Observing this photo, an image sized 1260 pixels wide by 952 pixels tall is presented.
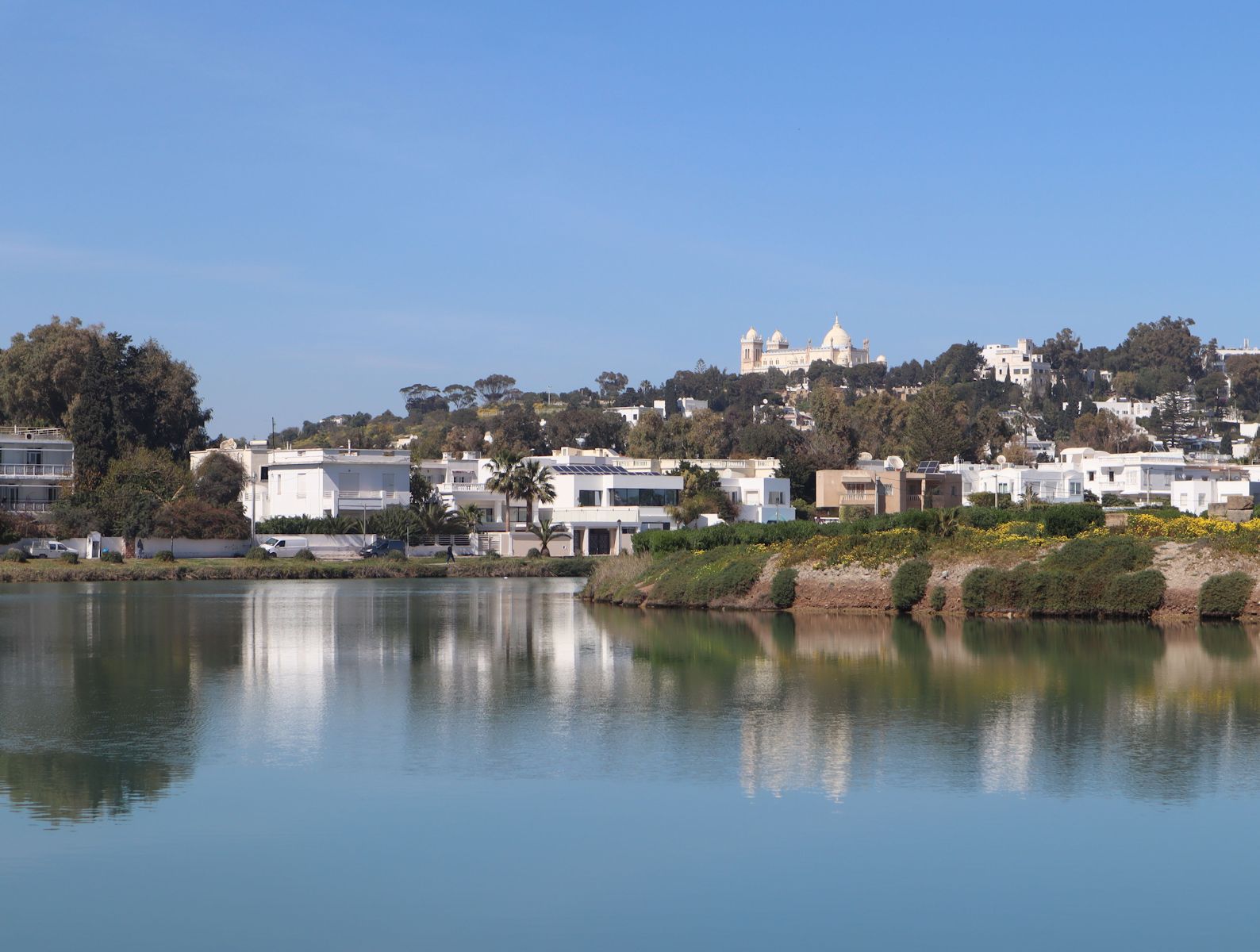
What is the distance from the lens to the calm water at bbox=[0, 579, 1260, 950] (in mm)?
12586

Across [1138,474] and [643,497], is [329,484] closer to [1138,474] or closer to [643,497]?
[643,497]

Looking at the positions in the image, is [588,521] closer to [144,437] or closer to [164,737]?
[144,437]

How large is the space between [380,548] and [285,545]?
5.09 m

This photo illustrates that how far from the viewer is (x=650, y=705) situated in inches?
941

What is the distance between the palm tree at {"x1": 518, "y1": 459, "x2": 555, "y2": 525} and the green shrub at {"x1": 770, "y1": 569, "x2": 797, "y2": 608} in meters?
44.8

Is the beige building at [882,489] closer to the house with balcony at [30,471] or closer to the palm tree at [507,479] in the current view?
the palm tree at [507,479]

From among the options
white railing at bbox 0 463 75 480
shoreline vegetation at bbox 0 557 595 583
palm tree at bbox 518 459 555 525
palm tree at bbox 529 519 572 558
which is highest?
white railing at bbox 0 463 75 480

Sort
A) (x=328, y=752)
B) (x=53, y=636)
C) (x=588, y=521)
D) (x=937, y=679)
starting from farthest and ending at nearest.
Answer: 1. (x=588, y=521)
2. (x=53, y=636)
3. (x=937, y=679)
4. (x=328, y=752)

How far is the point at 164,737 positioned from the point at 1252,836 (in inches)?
523

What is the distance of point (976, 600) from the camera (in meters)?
41.0

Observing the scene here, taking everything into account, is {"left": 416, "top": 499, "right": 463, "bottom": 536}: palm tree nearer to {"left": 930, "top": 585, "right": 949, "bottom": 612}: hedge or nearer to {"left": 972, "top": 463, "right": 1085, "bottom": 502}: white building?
{"left": 972, "top": 463, "right": 1085, "bottom": 502}: white building

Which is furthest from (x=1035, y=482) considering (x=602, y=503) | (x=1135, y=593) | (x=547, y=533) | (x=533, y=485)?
(x=1135, y=593)

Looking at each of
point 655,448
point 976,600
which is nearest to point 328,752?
point 976,600

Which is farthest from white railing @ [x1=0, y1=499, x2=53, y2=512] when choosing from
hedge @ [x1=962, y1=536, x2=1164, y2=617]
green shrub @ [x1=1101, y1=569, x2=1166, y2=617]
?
green shrub @ [x1=1101, y1=569, x2=1166, y2=617]
